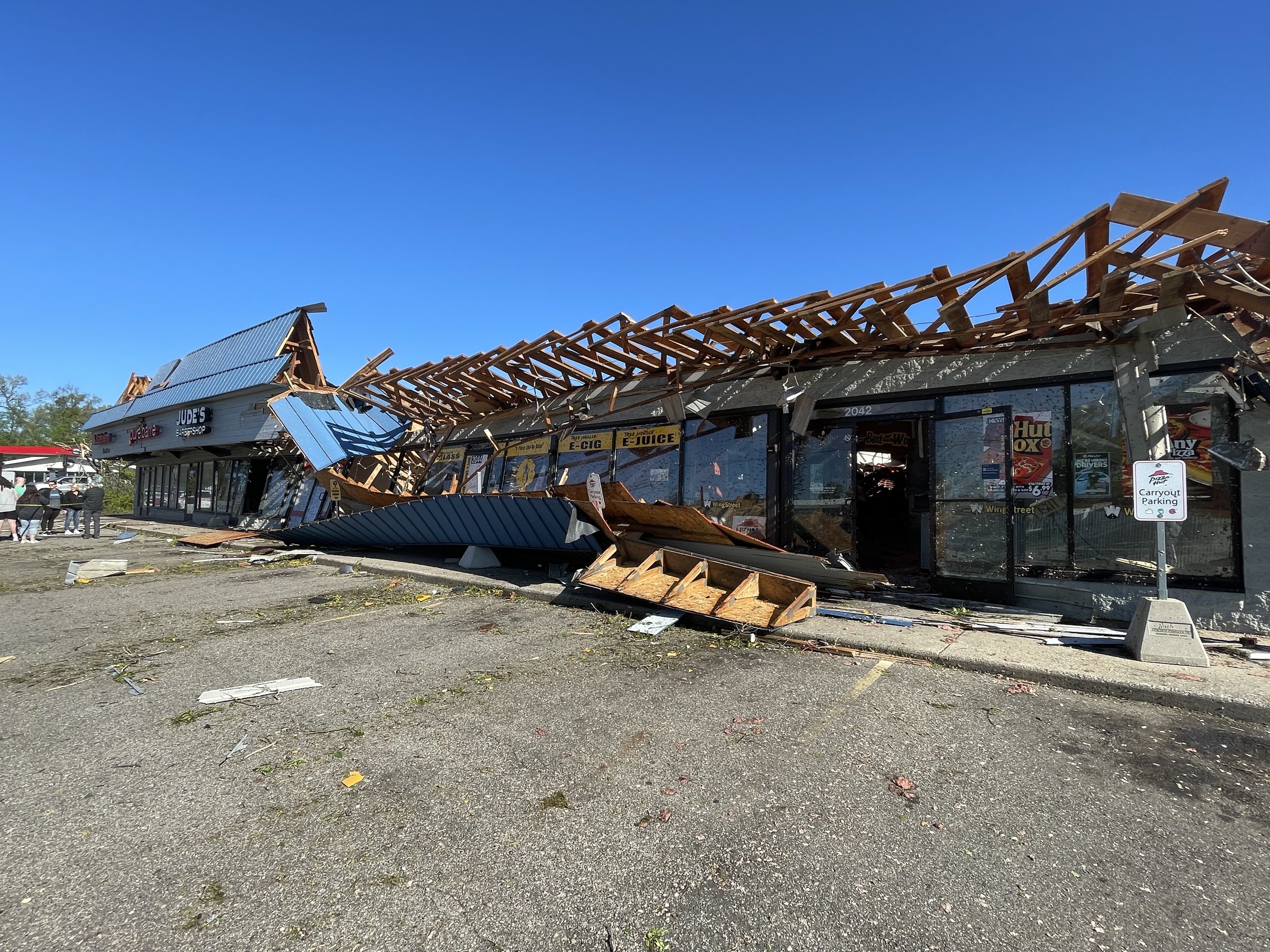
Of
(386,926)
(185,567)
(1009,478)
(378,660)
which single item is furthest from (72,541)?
(1009,478)

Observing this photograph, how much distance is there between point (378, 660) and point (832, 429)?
6.55m

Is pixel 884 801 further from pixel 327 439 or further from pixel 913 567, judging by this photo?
pixel 327 439

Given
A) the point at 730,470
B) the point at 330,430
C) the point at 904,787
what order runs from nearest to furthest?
the point at 904,787, the point at 730,470, the point at 330,430

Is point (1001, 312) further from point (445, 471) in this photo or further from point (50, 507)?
point (50, 507)

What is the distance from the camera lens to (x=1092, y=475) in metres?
6.78

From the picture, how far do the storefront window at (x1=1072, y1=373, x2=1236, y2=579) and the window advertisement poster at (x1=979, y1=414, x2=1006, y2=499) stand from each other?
0.71m

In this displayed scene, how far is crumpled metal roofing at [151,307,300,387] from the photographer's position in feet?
64.6

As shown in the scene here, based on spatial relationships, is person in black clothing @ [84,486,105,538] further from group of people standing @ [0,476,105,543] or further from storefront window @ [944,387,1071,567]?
storefront window @ [944,387,1071,567]

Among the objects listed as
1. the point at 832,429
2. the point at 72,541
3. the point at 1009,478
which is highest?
the point at 832,429

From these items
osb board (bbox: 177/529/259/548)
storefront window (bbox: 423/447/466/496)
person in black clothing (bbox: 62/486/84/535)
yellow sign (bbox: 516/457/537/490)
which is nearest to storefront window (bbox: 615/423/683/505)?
yellow sign (bbox: 516/457/537/490)

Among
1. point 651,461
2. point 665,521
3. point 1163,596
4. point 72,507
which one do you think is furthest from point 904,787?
point 72,507

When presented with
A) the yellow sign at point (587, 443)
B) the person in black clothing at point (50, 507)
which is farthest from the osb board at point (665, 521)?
the person in black clothing at point (50, 507)

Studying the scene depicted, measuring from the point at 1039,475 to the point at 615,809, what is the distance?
21.9ft

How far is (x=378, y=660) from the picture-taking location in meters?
5.31
